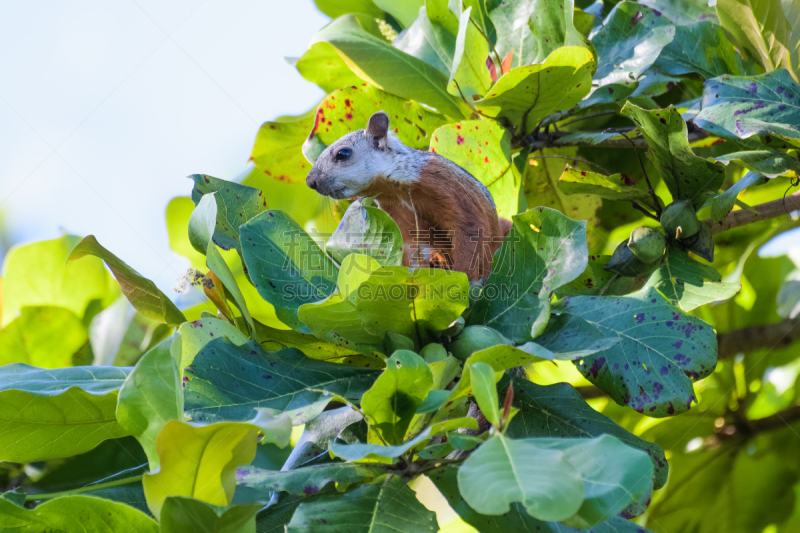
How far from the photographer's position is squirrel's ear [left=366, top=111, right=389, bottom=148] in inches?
32.5

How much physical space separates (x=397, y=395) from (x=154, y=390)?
0.57 ft

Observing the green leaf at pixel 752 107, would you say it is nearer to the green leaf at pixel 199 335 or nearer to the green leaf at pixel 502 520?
the green leaf at pixel 502 520

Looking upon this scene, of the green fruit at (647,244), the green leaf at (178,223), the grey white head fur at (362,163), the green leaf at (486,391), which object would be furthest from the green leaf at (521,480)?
the green leaf at (178,223)

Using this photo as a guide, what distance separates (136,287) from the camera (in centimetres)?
60

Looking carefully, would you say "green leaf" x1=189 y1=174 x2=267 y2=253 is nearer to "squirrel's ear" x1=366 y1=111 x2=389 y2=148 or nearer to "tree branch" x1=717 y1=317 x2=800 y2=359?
"squirrel's ear" x1=366 y1=111 x2=389 y2=148

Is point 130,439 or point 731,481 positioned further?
point 731,481

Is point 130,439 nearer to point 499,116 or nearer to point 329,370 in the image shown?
point 329,370

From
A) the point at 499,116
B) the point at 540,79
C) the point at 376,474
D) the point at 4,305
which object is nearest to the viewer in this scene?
the point at 376,474

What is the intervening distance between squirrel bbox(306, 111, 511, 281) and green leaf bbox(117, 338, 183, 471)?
34 centimetres

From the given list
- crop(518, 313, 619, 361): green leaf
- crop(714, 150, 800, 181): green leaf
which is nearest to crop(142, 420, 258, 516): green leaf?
crop(518, 313, 619, 361): green leaf

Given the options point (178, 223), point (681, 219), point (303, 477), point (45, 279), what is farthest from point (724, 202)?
point (45, 279)

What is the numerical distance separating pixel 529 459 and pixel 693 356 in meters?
0.27

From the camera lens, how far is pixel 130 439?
2.74 feet

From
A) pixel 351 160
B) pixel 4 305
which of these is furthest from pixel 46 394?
pixel 4 305
